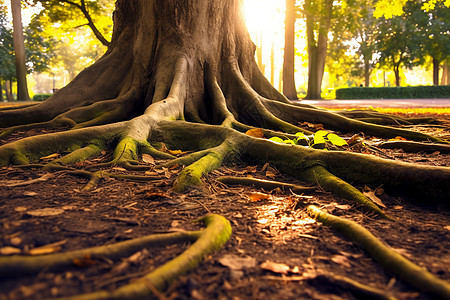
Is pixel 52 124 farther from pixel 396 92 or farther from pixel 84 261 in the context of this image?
pixel 396 92

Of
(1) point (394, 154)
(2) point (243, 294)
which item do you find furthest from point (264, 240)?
(1) point (394, 154)

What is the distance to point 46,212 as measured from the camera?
7.07 feet

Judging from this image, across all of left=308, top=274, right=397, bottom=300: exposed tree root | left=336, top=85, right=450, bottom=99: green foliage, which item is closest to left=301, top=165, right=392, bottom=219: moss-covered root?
left=308, top=274, right=397, bottom=300: exposed tree root

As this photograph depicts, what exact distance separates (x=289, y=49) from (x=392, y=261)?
1944cm

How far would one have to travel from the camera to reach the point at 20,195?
243cm

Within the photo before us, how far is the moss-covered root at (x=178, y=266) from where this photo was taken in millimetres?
1268

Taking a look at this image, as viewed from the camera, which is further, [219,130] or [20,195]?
[219,130]

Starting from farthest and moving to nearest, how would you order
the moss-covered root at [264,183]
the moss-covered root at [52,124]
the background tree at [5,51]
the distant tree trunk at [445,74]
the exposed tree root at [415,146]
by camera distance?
the distant tree trunk at [445,74] < the background tree at [5,51] < the moss-covered root at [52,124] < the exposed tree root at [415,146] < the moss-covered root at [264,183]

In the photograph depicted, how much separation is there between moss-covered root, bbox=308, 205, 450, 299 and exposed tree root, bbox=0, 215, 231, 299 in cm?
75

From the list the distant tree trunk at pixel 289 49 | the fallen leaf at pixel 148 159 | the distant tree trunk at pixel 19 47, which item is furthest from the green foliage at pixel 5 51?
the fallen leaf at pixel 148 159

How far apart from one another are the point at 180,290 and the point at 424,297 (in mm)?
1085

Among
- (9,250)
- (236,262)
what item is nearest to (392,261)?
(236,262)

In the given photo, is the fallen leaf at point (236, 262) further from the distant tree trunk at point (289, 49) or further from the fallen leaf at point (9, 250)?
the distant tree trunk at point (289, 49)

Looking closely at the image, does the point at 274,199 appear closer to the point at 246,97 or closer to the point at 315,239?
the point at 315,239
